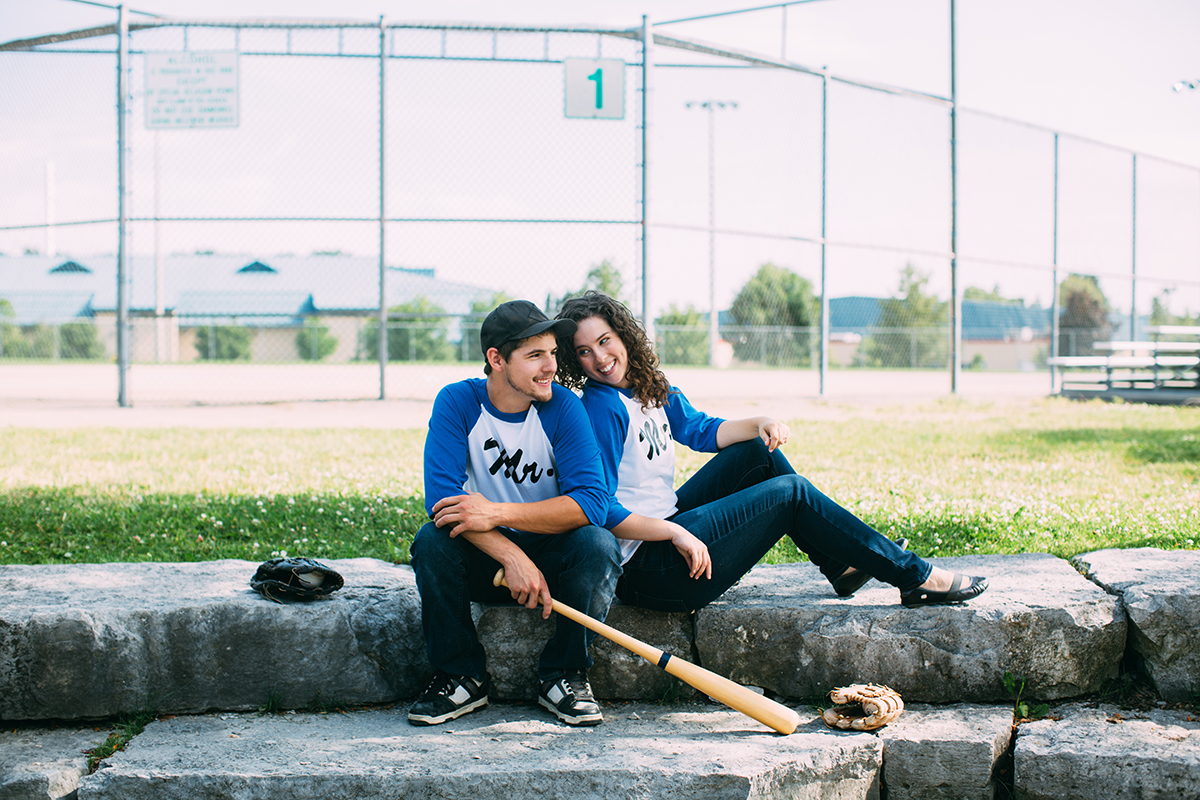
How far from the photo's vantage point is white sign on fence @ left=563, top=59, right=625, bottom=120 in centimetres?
953

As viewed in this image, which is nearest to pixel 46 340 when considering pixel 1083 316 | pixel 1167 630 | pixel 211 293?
pixel 211 293

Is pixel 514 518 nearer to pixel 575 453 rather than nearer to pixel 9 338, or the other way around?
pixel 575 453

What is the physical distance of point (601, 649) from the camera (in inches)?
114

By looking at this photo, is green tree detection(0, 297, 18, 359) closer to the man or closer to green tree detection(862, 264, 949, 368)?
green tree detection(862, 264, 949, 368)

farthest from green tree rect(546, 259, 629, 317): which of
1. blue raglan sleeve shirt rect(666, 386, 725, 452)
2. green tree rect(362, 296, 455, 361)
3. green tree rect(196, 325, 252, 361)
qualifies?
green tree rect(196, 325, 252, 361)

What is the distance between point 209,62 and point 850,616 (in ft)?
31.4

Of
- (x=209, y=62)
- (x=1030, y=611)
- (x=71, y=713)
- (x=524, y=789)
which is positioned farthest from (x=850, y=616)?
(x=209, y=62)

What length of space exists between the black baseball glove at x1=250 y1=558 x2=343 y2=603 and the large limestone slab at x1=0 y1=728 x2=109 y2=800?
614 millimetres

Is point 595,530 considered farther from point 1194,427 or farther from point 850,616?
point 1194,427

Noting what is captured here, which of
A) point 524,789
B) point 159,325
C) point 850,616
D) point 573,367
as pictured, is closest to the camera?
point 524,789

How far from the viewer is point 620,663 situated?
2896 millimetres

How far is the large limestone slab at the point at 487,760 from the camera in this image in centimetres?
232

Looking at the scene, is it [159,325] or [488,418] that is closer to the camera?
[488,418]

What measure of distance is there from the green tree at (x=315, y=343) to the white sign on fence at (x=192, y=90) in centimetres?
1235
